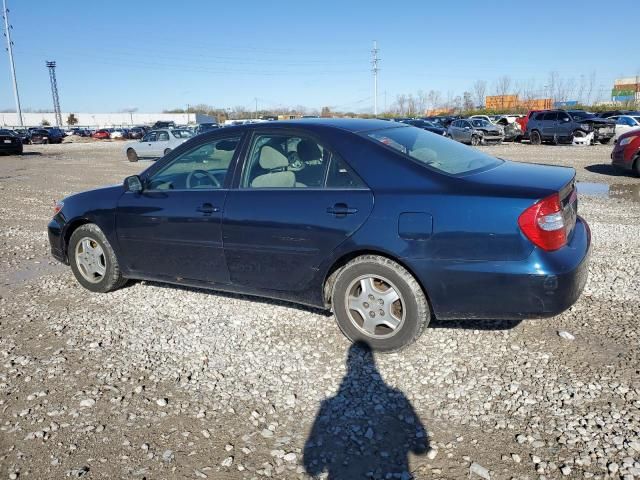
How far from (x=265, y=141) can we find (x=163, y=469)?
101 inches

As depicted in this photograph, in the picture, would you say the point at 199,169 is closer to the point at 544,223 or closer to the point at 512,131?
the point at 544,223

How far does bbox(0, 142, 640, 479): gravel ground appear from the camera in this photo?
2580 millimetres

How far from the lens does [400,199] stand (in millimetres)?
3445

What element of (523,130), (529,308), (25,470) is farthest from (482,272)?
(523,130)

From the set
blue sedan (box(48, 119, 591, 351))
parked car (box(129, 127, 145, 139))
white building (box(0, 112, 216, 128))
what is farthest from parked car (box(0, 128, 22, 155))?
white building (box(0, 112, 216, 128))

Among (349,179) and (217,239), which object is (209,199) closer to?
(217,239)

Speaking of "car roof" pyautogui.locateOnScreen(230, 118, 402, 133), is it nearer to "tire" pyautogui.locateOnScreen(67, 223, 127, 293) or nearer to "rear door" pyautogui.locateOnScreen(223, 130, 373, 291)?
"rear door" pyautogui.locateOnScreen(223, 130, 373, 291)

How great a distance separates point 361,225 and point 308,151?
834 mm

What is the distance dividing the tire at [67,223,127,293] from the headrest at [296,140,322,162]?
7.31 ft

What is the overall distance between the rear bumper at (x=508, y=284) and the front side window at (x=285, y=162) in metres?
1.07

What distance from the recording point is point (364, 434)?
2.78m

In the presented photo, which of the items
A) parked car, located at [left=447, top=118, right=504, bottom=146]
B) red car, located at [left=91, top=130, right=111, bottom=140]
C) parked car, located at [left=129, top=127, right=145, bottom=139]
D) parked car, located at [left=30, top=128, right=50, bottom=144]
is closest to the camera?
parked car, located at [left=447, top=118, right=504, bottom=146]

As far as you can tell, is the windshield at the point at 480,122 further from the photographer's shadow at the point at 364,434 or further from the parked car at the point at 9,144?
the photographer's shadow at the point at 364,434

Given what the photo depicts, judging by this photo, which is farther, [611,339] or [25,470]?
[611,339]
